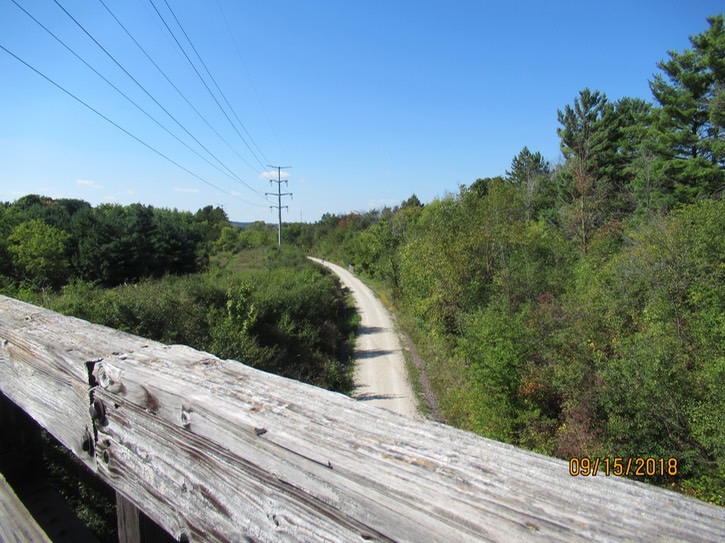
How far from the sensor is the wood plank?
1.23m

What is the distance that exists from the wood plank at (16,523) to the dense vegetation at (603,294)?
36.8 ft

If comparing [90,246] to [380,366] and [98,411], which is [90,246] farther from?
[98,411]

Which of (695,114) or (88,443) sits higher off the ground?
(695,114)

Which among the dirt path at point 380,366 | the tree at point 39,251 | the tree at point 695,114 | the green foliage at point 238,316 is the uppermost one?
the tree at point 695,114

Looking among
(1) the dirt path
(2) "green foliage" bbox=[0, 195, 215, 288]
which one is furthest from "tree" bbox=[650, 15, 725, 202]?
(2) "green foliage" bbox=[0, 195, 215, 288]

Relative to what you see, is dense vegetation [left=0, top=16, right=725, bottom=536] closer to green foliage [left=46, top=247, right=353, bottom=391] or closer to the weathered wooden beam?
green foliage [left=46, top=247, right=353, bottom=391]

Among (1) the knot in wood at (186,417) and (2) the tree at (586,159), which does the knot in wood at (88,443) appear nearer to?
(1) the knot in wood at (186,417)

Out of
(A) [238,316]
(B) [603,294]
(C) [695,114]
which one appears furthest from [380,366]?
(C) [695,114]

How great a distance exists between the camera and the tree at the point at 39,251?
31.9m

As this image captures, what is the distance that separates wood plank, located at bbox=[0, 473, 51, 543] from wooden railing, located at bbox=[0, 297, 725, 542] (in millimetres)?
296

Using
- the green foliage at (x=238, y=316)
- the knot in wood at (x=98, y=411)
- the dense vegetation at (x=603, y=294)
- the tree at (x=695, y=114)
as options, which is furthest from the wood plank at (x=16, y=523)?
the tree at (x=695, y=114)

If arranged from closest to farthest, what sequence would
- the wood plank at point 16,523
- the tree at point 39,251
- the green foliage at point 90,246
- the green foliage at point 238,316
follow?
the wood plank at point 16,523, the green foliage at point 238,316, the tree at point 39,251, the green foliage at point 90,246

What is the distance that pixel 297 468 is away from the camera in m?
0.72

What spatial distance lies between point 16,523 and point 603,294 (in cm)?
1822
